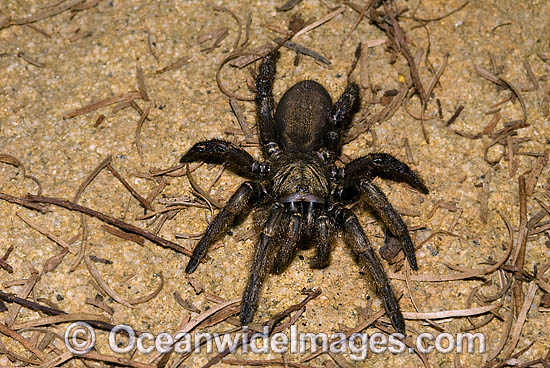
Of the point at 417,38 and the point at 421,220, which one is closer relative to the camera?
the point at 421,220

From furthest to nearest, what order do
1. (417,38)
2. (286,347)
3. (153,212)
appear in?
(417,38)
(153,212)
(286,347)

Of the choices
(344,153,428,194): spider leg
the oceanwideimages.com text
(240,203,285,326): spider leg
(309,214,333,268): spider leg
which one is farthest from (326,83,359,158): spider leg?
the oceanwideimages.com text

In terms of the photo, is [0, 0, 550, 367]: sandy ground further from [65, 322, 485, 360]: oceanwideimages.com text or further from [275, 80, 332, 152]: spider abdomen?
[275, 80, 332, 152]: spider abdomen

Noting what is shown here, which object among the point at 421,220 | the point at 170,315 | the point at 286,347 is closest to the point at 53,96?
the point at 170,315

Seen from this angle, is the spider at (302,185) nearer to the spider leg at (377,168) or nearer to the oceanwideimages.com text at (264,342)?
the spider leg at (377,168)

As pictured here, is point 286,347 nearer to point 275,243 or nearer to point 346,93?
point 275,243

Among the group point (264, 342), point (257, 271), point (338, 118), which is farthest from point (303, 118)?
point (264, 342)

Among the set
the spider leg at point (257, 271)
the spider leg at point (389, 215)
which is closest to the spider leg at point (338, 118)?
the spider leg at point (389, 215)
